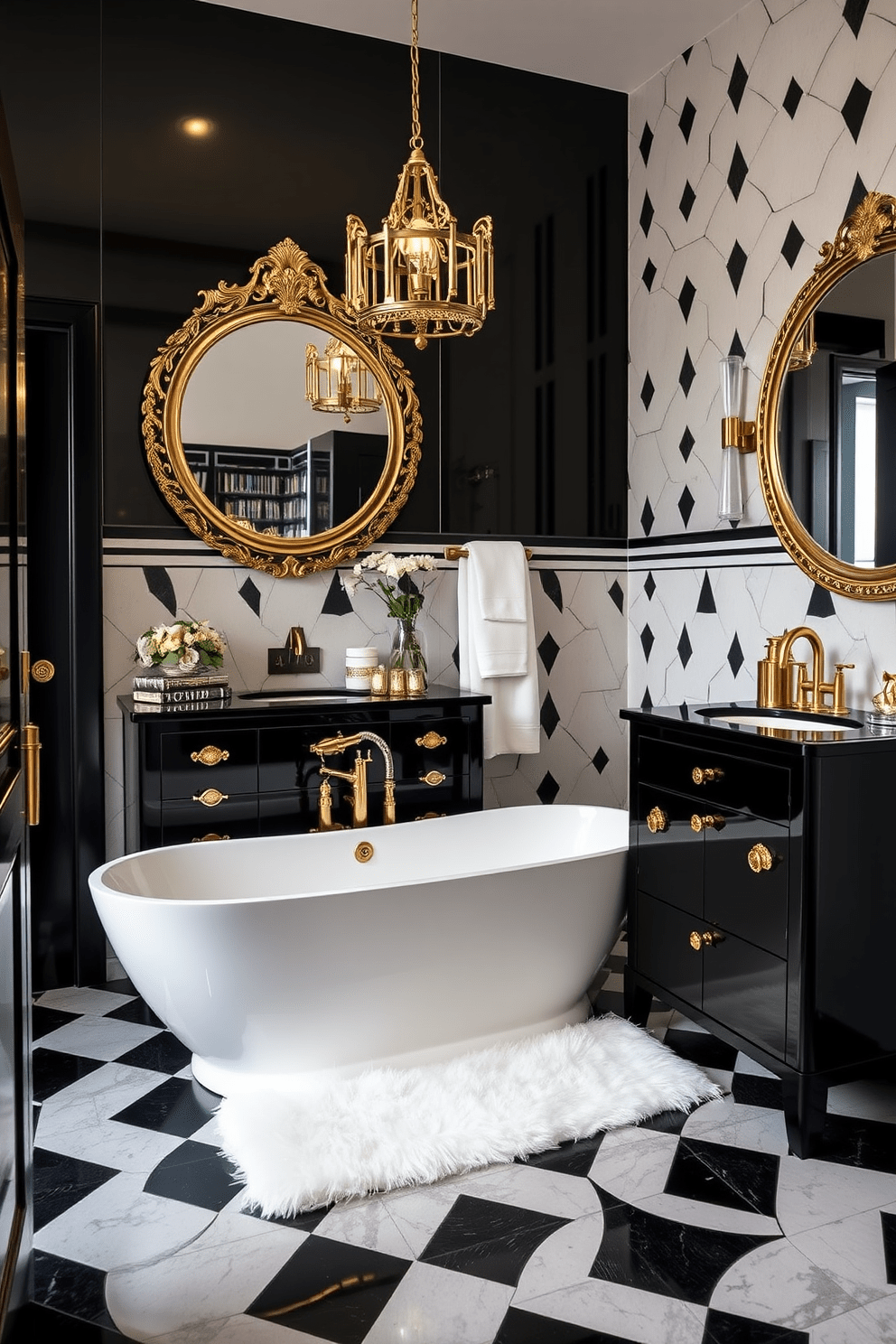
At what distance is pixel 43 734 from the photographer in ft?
10.9

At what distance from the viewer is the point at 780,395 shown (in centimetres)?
322

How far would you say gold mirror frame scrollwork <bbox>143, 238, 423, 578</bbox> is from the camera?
11.2ft

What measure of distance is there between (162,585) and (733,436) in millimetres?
1871

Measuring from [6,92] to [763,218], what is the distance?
231cm

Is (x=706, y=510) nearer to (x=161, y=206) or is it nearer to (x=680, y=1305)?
(x=161, y=206)

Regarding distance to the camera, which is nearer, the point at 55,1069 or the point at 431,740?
the point at 55,1069

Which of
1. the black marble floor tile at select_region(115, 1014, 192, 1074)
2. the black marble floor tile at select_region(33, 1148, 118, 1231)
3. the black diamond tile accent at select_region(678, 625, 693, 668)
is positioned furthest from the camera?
the black diamond tile accent at select_region(678, 625, 693, 668)

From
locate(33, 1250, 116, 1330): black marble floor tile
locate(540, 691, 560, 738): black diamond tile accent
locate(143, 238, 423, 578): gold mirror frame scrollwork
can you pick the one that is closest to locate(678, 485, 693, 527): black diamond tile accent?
locate(540, 691, 560, 738): black diamond tile accent

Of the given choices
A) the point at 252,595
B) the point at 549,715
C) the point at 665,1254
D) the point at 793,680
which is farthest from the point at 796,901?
the point at 252,595

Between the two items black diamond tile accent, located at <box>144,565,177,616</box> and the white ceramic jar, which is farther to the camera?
the white ceramic jar

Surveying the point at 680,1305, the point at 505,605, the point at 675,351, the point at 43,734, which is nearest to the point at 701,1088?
the point at 680,1305

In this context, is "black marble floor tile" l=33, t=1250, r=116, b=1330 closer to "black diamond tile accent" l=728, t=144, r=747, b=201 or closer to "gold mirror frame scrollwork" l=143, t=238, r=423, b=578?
"gold mirror frame scrollwork" l=143, t=238, r=423, b=578

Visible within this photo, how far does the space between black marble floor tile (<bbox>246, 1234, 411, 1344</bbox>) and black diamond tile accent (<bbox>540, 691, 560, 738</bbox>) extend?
2287mm

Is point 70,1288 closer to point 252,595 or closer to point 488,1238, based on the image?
point 488,1238
